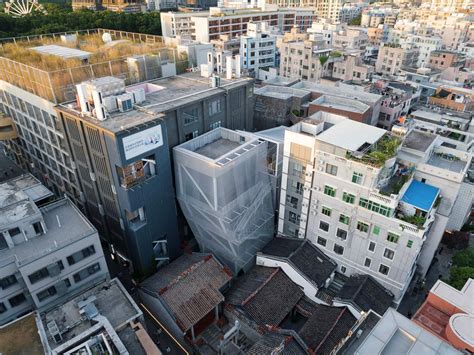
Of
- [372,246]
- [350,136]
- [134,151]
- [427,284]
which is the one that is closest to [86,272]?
[134,151]

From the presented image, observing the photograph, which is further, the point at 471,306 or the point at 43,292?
the point at 43,292

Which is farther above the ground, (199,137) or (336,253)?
(199,137)

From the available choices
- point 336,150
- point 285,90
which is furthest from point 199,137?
point 285,90

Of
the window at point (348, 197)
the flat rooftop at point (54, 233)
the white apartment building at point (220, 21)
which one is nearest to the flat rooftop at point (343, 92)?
the window at point (348, 197)

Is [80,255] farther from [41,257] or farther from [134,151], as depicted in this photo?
[134,151]

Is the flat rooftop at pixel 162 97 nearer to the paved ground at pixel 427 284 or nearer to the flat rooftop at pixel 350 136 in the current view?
the flat rooftop at pixel 350 136

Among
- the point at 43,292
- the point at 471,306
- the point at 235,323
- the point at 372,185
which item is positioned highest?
the point at 372,185

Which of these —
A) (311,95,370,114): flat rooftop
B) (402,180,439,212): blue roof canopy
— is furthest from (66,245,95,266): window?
(311,95,370,114): flat rooftop

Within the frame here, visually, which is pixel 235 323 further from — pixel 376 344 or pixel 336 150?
pixel 336 150
